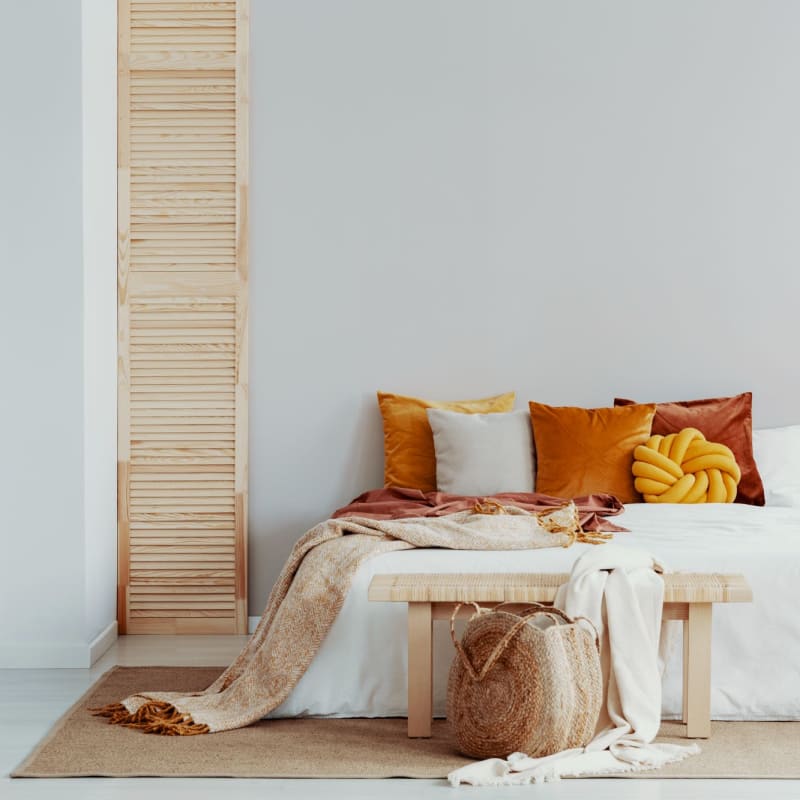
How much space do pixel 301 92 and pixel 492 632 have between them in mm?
2733

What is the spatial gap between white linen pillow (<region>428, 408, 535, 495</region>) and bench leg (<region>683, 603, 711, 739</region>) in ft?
4.53

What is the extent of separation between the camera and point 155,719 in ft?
9.91

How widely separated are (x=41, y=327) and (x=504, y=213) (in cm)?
194

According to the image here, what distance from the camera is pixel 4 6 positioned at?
3838 mm

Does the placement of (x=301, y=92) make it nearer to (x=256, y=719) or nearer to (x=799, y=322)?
(x=799, y=322)

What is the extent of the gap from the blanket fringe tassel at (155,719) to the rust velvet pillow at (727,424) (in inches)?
87.9

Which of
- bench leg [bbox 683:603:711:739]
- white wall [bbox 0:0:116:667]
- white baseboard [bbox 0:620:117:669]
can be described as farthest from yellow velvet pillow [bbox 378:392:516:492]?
bench leg [bbox 683:603:711:739]

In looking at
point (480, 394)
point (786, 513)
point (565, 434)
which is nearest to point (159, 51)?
point (480, 394)

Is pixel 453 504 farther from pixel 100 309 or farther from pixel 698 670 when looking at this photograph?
pixel 100 309

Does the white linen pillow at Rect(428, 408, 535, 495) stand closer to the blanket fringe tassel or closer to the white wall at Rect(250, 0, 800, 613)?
the white wall at Rect(250, 0, 800, 613)

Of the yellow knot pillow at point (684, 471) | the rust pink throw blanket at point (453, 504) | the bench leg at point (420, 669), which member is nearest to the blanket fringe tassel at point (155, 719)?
the bench leg at point (420, 669)

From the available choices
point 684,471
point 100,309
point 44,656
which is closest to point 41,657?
point 44,656

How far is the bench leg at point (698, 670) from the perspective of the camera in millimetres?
2871

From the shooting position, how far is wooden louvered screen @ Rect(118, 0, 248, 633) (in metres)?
4.45
